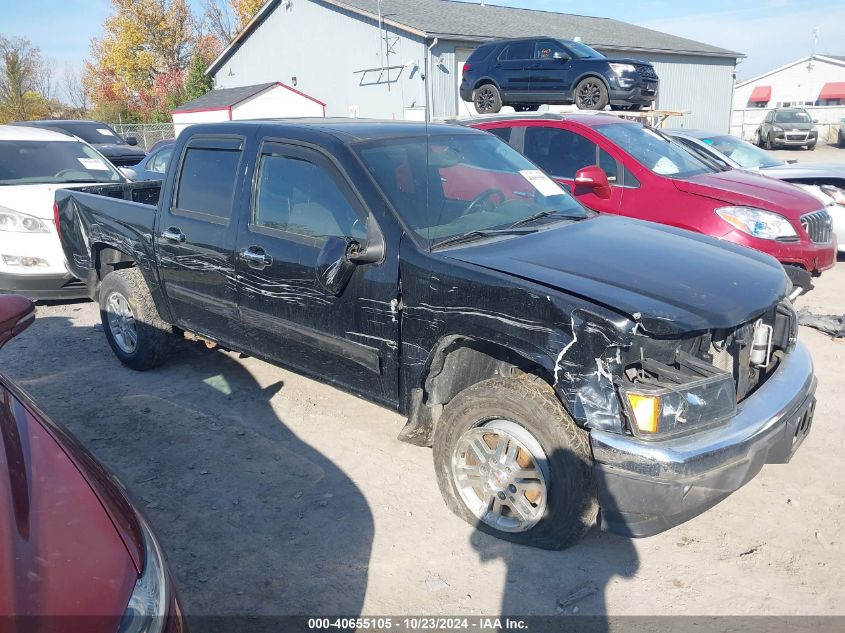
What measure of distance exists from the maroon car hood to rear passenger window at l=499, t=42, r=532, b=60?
10.8 metres

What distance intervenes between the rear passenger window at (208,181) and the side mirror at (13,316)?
5.59 ft

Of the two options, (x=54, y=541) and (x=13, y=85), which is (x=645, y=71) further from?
(x=13, y=85)

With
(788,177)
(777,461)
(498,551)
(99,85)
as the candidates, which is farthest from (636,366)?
(99,85)

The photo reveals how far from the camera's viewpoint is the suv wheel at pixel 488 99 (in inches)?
463

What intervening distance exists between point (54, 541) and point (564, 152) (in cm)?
626

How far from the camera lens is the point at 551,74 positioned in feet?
37.3

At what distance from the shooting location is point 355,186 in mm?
3594

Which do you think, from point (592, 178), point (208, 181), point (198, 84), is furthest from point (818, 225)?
point (198, 84)

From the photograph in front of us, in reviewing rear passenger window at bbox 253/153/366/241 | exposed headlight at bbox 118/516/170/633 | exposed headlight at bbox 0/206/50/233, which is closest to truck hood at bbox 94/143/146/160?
exposed headlight at bbox 0/206/50/233

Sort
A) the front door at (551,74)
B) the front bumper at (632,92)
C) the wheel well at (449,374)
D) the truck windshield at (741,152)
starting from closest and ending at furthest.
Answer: the wheel well at (449,374) < the truck windshield at (741,152) < the front bumper at (632,92) < the front door at (551,74)

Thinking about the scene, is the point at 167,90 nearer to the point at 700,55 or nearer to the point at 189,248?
the point at 700,55

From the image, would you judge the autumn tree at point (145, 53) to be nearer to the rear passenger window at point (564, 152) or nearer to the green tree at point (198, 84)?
the green tree at point (198, 84)

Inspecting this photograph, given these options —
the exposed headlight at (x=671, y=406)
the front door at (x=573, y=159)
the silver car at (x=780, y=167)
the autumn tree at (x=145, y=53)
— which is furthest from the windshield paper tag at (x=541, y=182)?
the autumn tree at (x=145, y=53)

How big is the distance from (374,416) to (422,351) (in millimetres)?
1445
